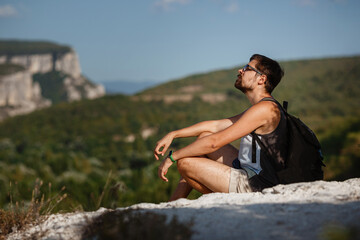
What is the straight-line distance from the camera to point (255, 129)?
2.35 metres

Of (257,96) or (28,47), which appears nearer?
(257,96)

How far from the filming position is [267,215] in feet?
5.88

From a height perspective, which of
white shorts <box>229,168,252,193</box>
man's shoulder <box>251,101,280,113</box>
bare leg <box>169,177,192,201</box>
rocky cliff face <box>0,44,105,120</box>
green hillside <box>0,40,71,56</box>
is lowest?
rocky cliff face <box>0,44,105,120</box>

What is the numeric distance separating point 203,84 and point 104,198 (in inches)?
2561

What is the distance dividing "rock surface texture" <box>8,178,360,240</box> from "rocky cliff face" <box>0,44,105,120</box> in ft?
249

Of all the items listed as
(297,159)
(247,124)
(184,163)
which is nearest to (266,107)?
(247,124)

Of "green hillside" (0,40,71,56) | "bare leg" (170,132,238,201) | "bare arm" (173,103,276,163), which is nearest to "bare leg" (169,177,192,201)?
"bare leg" (170,132,238,201)

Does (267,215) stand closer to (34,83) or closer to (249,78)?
(249,78)

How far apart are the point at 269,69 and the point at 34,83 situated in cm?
11251

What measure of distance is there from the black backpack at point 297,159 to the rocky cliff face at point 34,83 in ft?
249

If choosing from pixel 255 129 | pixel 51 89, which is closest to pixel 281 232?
pixel 255 129

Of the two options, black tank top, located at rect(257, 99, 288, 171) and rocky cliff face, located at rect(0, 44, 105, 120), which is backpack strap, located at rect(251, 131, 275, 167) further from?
rocky cliff face, located at rect(0, 44, 105, 120)

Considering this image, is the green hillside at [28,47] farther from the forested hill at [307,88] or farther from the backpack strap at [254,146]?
the backpack strap at [254,146]

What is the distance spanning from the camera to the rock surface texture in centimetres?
158
